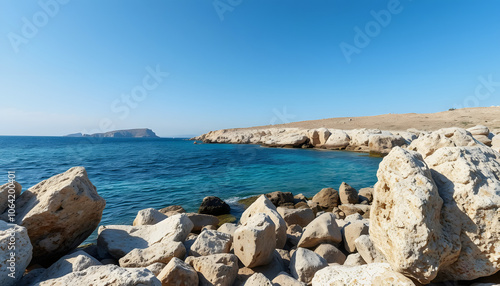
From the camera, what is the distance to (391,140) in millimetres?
28078

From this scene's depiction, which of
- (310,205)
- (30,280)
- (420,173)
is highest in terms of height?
(420,173)

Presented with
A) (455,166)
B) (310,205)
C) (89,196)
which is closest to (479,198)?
(455,166)

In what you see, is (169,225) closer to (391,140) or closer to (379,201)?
(379,201)

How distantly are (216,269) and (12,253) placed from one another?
278 centimetres

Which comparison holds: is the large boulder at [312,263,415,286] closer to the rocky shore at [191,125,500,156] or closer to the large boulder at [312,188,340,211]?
the large boulder at [312,188,340,211]

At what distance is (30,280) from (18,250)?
507 mm

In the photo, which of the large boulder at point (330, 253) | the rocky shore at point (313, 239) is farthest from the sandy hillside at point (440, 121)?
the rocky shore at point (313, 239)

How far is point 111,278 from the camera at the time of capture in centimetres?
249

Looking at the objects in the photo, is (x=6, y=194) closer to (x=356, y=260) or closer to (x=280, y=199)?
(x=356, y=260)

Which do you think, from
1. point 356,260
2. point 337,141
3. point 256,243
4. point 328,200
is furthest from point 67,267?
point 337,141

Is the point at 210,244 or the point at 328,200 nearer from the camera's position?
the point at 210,244

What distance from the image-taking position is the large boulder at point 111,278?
2.46 m

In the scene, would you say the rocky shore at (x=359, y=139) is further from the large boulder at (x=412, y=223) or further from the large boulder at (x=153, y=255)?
the large boulder at (x=153, y=255)

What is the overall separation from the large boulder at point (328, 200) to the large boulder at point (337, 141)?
26.7 meters
